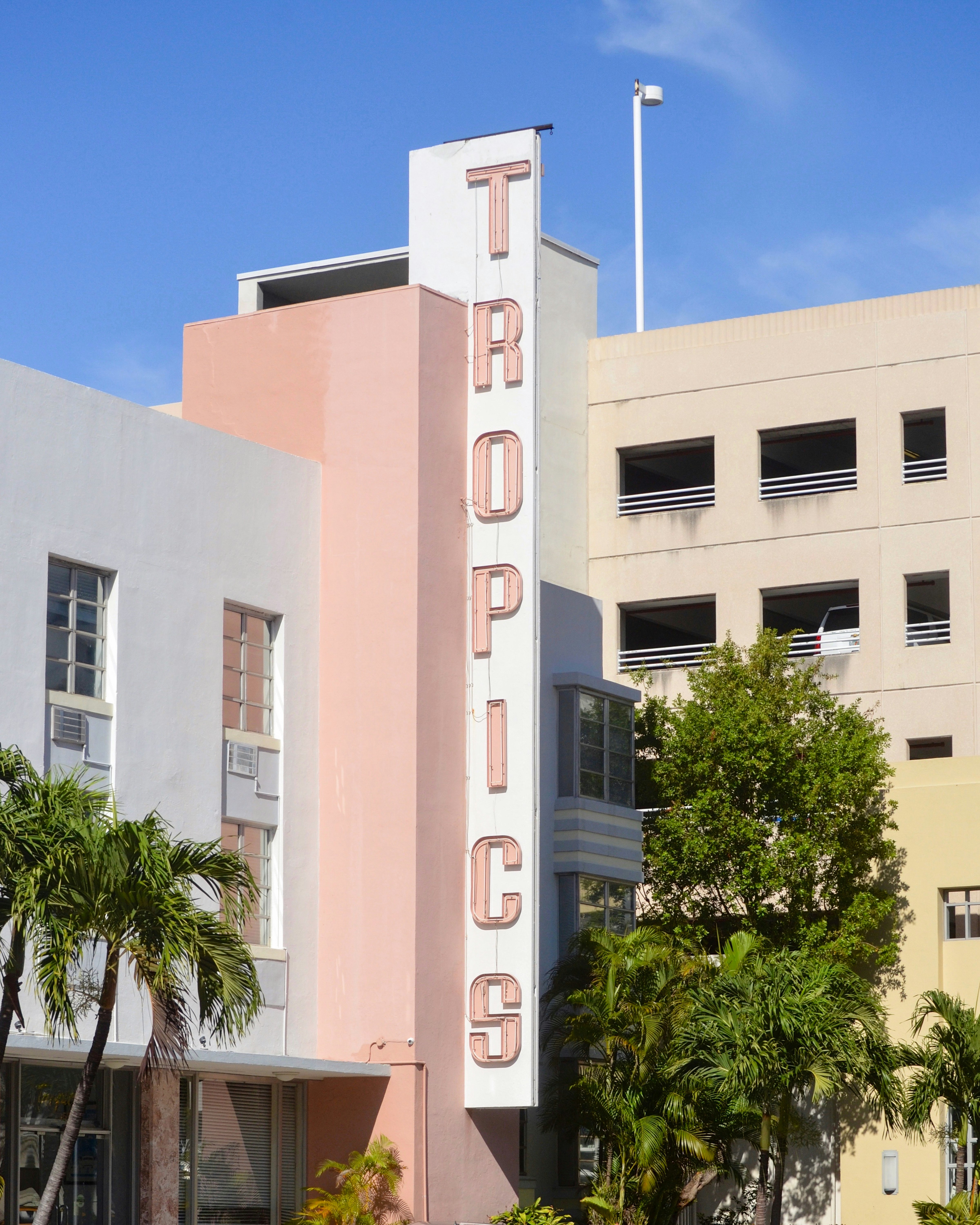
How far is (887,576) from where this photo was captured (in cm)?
4812

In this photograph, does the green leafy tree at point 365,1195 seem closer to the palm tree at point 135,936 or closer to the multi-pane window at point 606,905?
the multi-pane window at point 606,905

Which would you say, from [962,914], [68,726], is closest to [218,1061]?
[68,726]

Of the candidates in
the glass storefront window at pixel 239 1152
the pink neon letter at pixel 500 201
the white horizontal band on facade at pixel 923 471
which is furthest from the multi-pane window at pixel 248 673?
the white horizontal band on facade at pixel 923 471

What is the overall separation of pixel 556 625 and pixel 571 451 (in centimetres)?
1570

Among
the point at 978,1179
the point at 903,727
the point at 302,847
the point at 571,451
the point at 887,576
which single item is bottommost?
the point at 978,1179

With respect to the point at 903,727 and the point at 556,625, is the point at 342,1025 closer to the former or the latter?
the point at 556,625

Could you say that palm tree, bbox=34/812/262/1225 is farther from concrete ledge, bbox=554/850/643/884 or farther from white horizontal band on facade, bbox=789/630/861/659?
white horizontal band on facade, bbox=789/630/861/659

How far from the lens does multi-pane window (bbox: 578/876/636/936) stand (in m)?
36.5

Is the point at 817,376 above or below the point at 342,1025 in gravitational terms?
above

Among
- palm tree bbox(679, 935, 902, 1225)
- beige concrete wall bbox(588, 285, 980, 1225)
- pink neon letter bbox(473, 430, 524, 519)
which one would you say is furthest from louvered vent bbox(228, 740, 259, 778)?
beige concrete wall bbox(588, 285, 980, 1225)

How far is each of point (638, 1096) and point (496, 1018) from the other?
107 inches

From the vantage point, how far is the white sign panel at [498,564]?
32406mm

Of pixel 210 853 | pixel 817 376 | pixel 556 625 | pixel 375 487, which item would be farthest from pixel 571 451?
pixel 210 853

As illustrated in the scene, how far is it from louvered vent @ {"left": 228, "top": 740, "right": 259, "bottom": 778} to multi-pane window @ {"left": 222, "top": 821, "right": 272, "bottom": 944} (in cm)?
74
